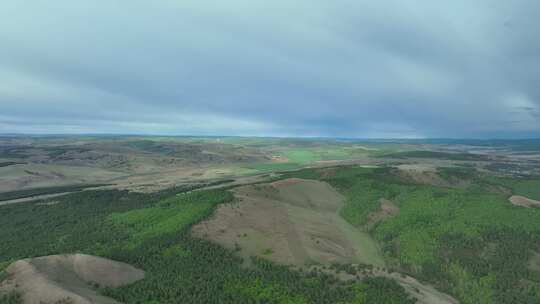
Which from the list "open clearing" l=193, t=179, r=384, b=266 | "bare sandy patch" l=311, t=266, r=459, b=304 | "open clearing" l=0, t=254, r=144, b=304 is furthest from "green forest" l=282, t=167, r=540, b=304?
"open clearing" l=0, t=254, r=144, b=304

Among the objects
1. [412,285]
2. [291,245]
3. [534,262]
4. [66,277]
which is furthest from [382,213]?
[66,277]

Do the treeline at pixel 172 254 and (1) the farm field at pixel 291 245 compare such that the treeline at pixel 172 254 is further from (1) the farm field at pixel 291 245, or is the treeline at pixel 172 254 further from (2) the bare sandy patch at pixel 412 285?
(2) the bare sandy patch at pixel 412 285

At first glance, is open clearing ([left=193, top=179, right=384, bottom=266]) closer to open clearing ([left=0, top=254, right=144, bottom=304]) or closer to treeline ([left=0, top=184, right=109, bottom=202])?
open clearing ([left=0, top=254, right=144, bottom=304])

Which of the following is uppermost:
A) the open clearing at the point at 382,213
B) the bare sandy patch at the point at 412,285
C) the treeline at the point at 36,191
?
the open clearing at the point at 382,213

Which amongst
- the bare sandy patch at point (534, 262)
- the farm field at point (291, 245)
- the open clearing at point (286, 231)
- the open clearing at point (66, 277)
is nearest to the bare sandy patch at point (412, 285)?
the farm field at point (291, 245)

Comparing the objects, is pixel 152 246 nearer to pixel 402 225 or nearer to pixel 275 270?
pixel 275 270

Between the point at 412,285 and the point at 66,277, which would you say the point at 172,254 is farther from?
the point at 412,285
